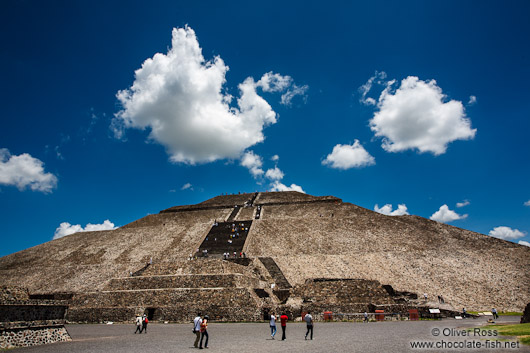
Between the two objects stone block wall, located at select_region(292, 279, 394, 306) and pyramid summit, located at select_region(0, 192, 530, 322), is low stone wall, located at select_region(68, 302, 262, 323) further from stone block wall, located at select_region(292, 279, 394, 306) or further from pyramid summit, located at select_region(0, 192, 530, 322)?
stone block wall, located at select_region(292, 279, 394, 306)

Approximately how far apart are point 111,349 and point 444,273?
25.6 meters

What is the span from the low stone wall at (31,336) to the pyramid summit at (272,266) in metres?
8.49

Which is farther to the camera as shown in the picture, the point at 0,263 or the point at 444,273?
the point at 0,263

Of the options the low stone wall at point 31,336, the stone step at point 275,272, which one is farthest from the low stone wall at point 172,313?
the low stone wall at point 31,336

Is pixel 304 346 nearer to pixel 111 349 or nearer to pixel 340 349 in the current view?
pixel 340 349

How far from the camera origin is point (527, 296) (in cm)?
2414

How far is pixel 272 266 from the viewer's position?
28.7 metres

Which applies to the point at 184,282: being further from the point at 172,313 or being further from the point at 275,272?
the point at 275,272

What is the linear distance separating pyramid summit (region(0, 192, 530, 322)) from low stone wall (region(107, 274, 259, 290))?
0.08 metres

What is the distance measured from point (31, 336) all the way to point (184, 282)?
1223 centimetres

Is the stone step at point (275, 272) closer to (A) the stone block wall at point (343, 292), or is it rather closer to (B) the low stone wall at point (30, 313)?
(A) the stone block wall at point (343, 292)

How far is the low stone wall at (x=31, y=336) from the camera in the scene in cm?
916

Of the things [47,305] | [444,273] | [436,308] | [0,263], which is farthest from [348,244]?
[0,263]

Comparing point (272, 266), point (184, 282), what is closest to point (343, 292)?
point (272, 266)
